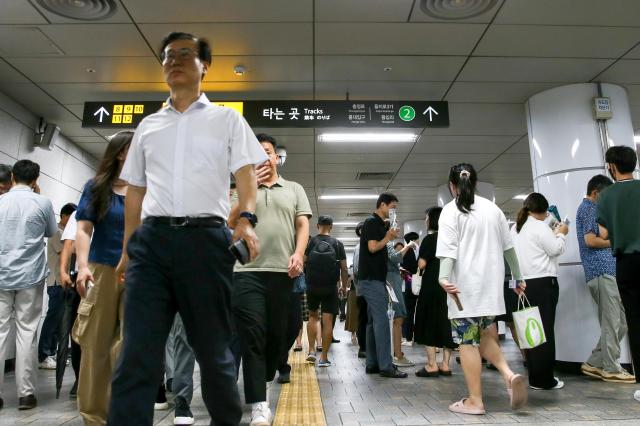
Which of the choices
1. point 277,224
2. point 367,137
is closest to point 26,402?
point 277,224

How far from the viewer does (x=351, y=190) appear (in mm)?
11969

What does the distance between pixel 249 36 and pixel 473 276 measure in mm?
3371

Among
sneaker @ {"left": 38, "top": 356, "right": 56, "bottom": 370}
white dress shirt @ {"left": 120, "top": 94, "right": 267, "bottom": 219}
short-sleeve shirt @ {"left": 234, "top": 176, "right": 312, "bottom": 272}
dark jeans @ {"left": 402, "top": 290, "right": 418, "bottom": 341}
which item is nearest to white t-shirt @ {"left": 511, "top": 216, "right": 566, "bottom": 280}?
short-sleeve shirt @ {"left": 234, "top": 176, "right": 312, "bottom": 272}

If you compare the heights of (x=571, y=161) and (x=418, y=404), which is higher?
(x=571, y=161)

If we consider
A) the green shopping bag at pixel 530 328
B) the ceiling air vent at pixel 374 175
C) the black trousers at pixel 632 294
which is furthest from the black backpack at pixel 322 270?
the ceiling air vent at pixel 374 175

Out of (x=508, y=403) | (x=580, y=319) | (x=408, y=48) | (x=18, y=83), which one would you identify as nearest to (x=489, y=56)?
(x=408, y=48)

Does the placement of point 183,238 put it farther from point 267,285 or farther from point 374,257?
point 374,257

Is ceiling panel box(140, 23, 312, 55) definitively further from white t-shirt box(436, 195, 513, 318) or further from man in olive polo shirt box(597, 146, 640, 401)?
man in olive polo shirt box(597, 146, 640, 401)

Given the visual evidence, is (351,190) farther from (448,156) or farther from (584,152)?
(584,152)

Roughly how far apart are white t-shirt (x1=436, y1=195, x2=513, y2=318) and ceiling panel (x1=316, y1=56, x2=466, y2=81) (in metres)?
2.68

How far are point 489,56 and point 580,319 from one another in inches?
125

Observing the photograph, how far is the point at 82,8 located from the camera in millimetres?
4176

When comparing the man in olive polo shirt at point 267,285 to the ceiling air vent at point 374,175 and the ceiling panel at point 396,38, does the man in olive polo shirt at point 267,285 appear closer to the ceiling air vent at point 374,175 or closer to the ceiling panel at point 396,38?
the ceiling panel at point 396,38

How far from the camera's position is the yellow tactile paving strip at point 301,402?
2711mm
